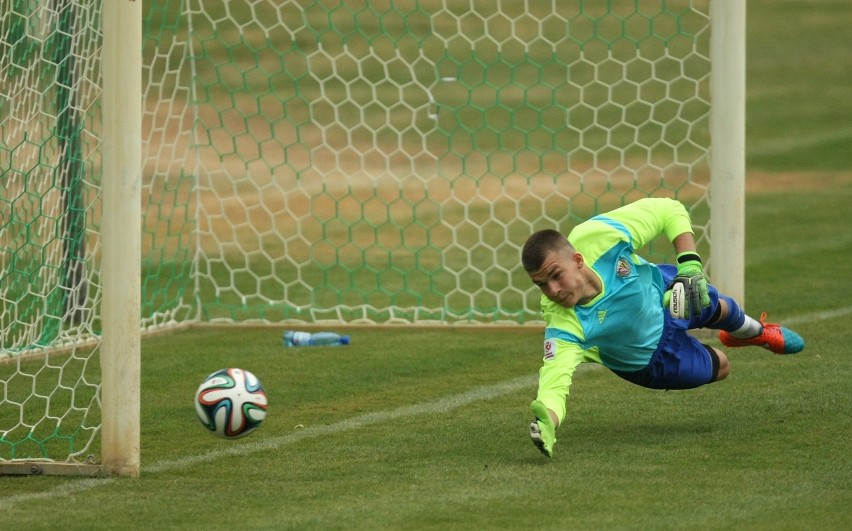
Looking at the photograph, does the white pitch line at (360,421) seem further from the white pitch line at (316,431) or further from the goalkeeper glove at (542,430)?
the goalkeeper glove at (542,430)

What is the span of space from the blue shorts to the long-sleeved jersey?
0.16 feet

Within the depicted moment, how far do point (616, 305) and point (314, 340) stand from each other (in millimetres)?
3347

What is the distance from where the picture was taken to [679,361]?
6070 mm

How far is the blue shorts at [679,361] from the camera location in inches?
238

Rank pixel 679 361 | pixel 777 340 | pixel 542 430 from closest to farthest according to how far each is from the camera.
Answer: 1. pixel 542 430
2. pixel 679 361
3. pixel 777 340

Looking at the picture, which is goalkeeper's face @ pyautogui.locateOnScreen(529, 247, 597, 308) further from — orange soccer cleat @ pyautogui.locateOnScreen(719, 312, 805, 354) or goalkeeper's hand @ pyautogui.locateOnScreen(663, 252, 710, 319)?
orange soccer cleat @ pyautogui.locateOnScreen(719, 312, 805, 354)

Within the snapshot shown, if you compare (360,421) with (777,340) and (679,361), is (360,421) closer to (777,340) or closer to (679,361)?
(679,361)

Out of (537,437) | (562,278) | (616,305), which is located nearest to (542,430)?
(537,437)

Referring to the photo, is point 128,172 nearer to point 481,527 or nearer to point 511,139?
point 481,527

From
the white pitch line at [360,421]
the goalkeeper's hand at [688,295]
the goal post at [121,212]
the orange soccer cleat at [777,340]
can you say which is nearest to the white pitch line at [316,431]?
the white pitch line at [360,421]

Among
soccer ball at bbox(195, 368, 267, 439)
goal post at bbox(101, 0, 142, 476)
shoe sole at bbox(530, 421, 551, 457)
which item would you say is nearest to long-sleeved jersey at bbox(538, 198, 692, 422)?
shoe sole at bbox(530, 421, 551, 457)

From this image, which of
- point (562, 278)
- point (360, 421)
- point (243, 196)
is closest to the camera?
point (562, 278)

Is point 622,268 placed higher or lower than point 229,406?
higher

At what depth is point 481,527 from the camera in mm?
4449
